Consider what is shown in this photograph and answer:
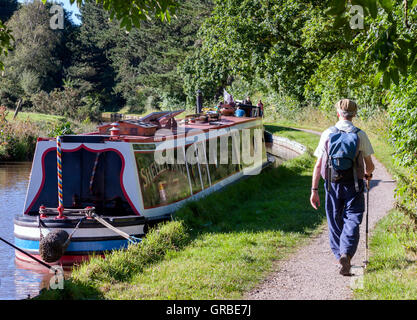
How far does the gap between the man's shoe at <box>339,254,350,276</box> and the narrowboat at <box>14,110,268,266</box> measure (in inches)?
158

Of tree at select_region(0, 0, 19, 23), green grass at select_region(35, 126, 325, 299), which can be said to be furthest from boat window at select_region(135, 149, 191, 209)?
tree at select_region(0, 0, 19, 23)

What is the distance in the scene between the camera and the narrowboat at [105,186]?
8.84 m

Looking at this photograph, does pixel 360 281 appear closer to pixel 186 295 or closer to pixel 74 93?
pixel 186 295

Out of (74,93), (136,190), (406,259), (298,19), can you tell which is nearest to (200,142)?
(136,190)

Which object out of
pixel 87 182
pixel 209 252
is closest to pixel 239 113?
pixel 87 182

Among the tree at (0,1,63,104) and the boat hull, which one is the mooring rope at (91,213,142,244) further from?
the tree at (0,1,63,104)

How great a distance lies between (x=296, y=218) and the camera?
945cm

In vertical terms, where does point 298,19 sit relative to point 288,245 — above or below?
above

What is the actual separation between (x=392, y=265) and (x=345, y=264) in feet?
2.16

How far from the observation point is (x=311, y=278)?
5.84 m

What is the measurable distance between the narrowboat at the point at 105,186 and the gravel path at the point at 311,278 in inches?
119

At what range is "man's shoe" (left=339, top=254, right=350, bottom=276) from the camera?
5.58 m
